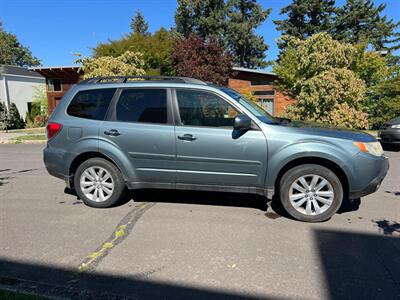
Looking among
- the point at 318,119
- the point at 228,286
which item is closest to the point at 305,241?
the point at 228,286

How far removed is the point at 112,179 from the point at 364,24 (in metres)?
39.0

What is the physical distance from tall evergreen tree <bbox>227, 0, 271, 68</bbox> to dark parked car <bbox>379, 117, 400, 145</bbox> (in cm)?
3312

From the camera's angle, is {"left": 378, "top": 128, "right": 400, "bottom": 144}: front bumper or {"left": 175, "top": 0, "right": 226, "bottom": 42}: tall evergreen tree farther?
{"left": 175, "top": 0, "right": 226, "bottom": 42}: tall evergreen tree

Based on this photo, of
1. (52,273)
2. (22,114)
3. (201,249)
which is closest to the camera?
(52,273)

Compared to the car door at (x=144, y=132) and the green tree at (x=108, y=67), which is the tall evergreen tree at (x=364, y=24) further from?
the car door at (x=144, y=132)

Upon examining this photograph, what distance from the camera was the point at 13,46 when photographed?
59719 mm

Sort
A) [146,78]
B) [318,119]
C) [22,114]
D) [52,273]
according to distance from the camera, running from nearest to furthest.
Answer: [52,273]
[146,78]
[318,119]
[22,114]

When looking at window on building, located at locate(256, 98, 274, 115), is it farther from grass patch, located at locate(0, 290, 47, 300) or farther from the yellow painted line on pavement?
grass patch, located at locate(0, 290, 47, 300)

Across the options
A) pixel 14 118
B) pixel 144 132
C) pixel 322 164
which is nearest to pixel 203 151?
pixel 144 132

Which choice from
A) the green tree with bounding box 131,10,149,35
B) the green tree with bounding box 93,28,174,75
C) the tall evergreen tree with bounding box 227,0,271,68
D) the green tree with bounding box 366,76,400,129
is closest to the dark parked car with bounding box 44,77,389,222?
the green tree with bounding box 366,76,400,129

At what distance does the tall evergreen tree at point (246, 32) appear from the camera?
42094 mm

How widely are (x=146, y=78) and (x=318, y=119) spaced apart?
939 cm

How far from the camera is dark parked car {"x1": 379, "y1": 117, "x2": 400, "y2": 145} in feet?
32.8

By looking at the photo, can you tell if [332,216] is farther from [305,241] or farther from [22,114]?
[22,114]
